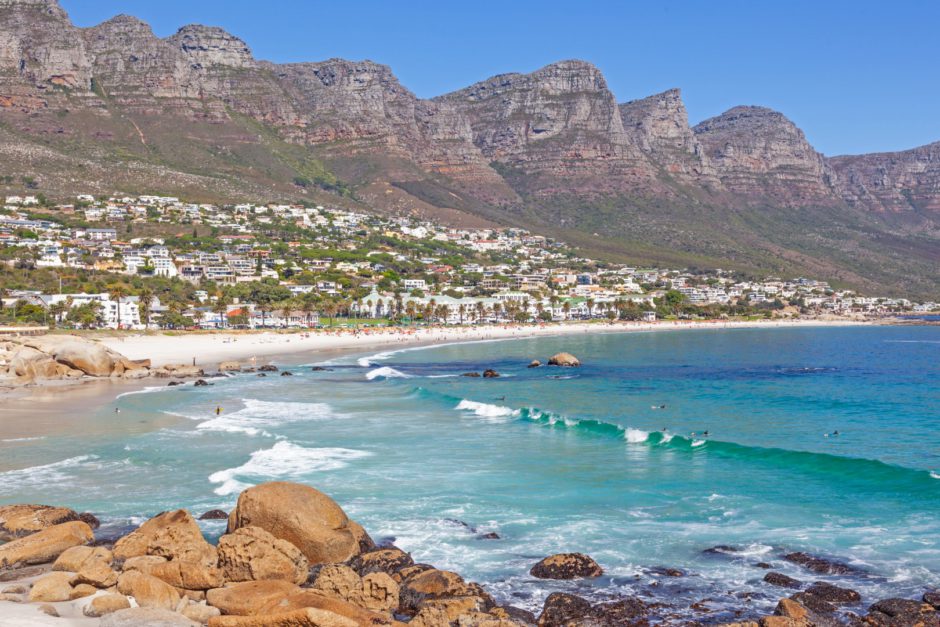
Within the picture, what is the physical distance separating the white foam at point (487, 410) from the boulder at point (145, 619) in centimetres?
2728

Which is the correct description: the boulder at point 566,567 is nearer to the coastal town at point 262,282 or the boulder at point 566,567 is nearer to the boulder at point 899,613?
the boulder at point 899,613

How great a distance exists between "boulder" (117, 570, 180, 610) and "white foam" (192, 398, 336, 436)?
1974cm

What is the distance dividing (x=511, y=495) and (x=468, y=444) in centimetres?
842

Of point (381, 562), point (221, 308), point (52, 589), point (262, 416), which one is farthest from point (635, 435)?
point (221, 308)

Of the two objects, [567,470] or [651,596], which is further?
[567,470]

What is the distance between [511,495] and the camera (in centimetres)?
2416

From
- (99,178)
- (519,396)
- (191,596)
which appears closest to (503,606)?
(191,596)

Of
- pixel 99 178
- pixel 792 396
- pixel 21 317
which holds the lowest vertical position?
pixel 792 396

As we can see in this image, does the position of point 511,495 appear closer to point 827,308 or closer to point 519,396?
point 519,396

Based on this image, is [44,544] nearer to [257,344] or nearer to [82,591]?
[82,591]

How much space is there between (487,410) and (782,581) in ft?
87.3

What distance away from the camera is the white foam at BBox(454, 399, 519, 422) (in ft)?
135

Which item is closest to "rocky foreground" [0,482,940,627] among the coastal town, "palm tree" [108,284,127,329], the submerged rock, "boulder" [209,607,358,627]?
"boulder" [209,607,358,627]

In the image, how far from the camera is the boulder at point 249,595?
13.9 m
